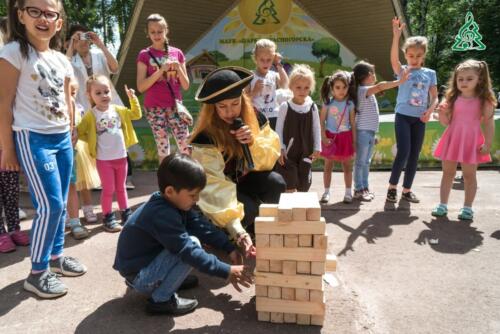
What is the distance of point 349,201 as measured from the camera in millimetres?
4586

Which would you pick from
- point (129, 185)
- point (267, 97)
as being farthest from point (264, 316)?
point (129, 185)

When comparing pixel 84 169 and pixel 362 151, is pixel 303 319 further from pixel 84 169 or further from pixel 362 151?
pixel 362 151

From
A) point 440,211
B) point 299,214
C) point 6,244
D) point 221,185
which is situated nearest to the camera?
point 299,214

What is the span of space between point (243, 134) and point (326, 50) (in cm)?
904

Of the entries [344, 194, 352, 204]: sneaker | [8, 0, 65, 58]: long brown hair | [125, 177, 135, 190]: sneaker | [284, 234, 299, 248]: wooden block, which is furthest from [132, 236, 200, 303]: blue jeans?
[125, 177, 135, 190]: sneaker

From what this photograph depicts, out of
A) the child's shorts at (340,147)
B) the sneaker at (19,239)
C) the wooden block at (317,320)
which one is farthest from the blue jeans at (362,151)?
the sneaker at (19,239)

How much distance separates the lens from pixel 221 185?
259cm

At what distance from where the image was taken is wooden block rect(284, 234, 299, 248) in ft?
6.62

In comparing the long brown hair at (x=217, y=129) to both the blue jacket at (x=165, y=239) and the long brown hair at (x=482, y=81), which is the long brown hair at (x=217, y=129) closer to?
the blue jacket at (x=165, y=239)

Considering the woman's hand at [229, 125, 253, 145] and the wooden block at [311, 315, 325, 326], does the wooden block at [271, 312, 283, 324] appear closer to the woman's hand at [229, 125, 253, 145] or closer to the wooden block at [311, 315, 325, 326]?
the wooden block at [311, 315, 325, 326]

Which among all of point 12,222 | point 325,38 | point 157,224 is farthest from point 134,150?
point 325,38

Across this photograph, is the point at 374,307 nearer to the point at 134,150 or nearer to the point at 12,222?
the point at 12,222

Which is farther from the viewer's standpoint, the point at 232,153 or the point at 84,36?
the point at 84,36

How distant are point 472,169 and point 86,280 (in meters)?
3.63
